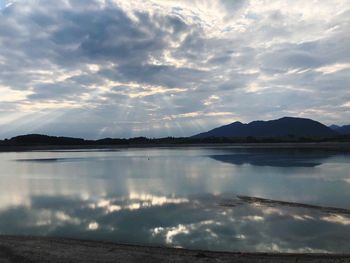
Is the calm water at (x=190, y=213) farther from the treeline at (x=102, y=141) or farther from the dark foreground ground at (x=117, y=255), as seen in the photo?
the treeline at (x=102, y=141)

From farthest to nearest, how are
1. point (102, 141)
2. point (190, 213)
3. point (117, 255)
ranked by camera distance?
1. point (102, 141)
2. point (190, 213)
3. point (117, 255)

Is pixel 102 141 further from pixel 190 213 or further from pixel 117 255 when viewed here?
pixel 117 255

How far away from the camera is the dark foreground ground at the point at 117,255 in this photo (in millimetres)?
9711

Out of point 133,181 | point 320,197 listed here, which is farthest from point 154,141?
point 320,197

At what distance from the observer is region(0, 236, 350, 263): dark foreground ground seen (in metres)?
9.71

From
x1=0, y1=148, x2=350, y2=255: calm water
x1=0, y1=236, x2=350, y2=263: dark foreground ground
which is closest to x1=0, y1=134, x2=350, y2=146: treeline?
x1=0, y1=148, x2=350, y2=255: calm water

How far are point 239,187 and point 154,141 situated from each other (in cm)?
14450

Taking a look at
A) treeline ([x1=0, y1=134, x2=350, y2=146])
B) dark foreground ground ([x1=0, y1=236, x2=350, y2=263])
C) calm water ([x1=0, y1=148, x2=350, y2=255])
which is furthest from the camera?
treeline ([x1=0, y1=134, x2=350, y2=146])

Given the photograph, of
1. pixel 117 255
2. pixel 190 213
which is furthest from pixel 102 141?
pixel 117 255

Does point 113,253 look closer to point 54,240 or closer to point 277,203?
point 54,240

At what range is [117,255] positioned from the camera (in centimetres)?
1017

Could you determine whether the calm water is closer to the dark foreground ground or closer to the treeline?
the dark foreground ground

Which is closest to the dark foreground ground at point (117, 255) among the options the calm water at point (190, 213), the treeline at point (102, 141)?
the calm water at point (190, 213)

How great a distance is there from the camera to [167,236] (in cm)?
1316
